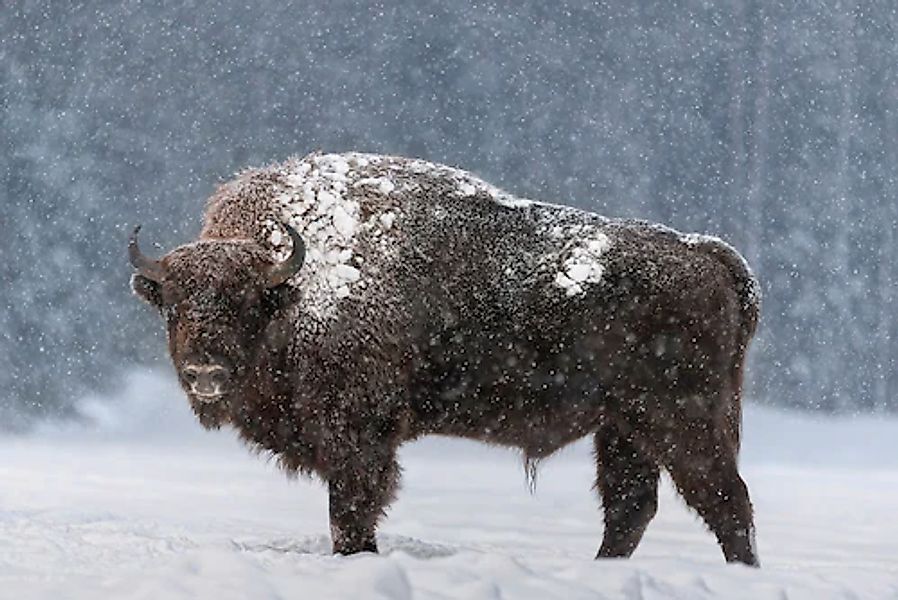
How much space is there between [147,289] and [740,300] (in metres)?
2.47

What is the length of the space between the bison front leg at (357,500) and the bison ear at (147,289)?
3.14 ft

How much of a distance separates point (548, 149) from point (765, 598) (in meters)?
17.8

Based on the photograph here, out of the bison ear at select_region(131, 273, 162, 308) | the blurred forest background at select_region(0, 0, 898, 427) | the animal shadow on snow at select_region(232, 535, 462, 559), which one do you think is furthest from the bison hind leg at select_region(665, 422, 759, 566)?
the blurred forest background at select_region(0, 0, 898, 427)

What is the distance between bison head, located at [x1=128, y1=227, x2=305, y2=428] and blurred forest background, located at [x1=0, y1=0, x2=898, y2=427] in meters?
14.8

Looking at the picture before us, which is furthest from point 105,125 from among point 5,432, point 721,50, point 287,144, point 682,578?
point 682,578

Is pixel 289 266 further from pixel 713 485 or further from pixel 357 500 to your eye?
pixel 713 485

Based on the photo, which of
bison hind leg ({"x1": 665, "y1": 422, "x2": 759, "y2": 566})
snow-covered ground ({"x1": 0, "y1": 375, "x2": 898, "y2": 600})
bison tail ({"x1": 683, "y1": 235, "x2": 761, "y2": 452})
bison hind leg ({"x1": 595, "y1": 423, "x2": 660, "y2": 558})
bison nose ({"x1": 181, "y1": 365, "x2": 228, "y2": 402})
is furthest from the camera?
bison hind leg ({"x1": 595, "y1": 423, "x2": 660, "y2": 558})

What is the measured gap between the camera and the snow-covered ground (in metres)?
3.55

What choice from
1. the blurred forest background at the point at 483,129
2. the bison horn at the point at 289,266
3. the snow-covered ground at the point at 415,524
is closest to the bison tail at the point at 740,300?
the snow-covered ground at the point at 415,524

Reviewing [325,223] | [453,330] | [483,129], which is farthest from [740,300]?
[483,129]

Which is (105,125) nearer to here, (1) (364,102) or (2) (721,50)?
(1) (364,102)

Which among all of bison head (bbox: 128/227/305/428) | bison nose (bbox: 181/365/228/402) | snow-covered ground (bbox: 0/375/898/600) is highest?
bison head (bbox: 128/227/305/428)

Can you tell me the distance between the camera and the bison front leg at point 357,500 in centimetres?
498

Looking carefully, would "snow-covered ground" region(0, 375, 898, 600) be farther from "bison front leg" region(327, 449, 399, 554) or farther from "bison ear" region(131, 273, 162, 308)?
"bison ear" region(131, 273, 162, 308)
